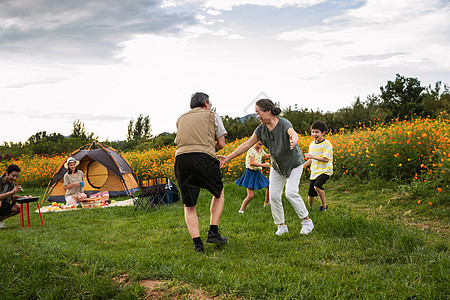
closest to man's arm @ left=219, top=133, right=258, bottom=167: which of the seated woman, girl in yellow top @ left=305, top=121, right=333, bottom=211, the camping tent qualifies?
girl in yellow top @ left=305, top=121, right=333, bottom=211

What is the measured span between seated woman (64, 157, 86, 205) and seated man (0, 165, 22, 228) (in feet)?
7.43

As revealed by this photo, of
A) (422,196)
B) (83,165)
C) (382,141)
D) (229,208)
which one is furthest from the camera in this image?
(83,165)

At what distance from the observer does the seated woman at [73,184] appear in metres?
9.76

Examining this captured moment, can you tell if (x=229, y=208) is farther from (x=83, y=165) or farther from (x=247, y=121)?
(x=247, y=121)

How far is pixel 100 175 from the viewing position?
1209 cm

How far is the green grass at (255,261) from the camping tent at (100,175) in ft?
15.5

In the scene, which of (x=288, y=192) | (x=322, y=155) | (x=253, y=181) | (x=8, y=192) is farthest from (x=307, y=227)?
(x=8, y=192)

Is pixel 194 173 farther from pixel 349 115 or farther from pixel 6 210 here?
pixel 349 115

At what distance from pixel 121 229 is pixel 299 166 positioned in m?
3.47

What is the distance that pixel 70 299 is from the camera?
325 centimetres

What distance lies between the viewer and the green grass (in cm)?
313

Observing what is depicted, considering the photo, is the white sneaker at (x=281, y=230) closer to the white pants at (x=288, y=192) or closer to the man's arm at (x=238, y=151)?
the white pants at (x=288, y=192)

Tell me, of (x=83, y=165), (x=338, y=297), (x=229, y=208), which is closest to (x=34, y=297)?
(x=338, y=297)

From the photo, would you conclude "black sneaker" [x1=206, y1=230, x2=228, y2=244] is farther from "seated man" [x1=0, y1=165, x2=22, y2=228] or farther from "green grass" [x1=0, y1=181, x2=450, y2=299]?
"seated man" [x1=0, y1=165, x2=22, y2=228]
